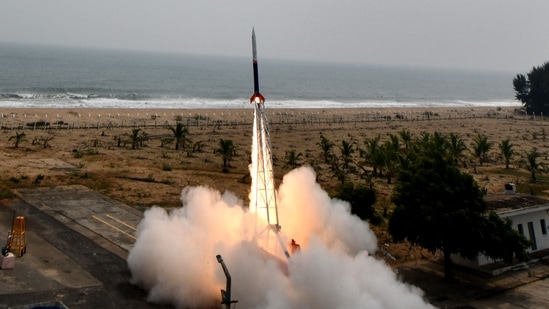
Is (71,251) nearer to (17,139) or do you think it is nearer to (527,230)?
(527,230)

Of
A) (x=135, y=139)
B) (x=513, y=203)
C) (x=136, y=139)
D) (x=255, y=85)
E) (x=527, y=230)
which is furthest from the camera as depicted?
(x=136, y=139)

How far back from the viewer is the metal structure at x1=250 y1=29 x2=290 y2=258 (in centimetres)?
2962

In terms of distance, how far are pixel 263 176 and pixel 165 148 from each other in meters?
43.4

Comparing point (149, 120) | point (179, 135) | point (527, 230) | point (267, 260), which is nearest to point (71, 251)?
point (267, 260)

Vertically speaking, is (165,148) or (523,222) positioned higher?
(165,148)

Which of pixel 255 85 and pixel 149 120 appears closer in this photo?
pixel 255 85

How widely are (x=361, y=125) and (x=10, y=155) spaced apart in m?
70.1

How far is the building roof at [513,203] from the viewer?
112ft

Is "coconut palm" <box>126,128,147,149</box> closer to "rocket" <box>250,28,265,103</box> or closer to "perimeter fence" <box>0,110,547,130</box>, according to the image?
"perimeter fence" <box>0,110,547,130</box>

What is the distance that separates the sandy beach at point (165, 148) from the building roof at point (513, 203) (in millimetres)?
12178

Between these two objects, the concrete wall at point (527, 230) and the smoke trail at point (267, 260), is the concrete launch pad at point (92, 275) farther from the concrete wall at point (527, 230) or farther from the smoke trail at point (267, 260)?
the smoke trail at point (267, 260)

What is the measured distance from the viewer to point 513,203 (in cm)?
3562

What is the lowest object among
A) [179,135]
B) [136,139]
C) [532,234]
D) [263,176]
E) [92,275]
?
[92,275]

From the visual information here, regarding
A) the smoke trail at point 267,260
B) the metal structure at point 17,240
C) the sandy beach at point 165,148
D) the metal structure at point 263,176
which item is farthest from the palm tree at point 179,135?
the smoke trail at point 267,260
